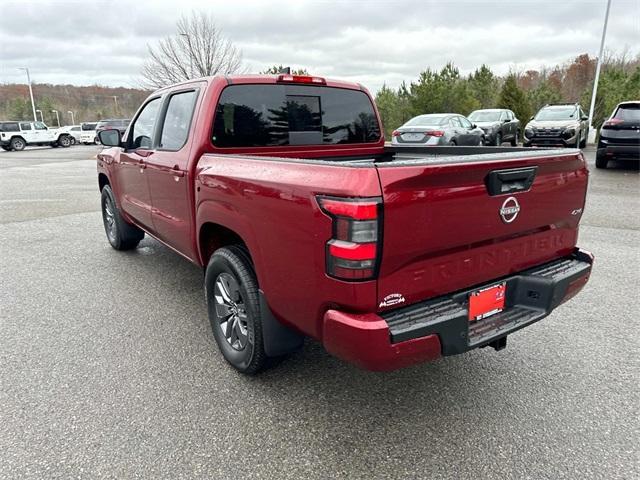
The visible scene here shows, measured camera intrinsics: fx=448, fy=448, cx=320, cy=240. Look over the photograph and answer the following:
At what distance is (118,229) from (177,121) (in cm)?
250

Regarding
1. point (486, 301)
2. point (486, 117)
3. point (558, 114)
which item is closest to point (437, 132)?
point (558, 114)

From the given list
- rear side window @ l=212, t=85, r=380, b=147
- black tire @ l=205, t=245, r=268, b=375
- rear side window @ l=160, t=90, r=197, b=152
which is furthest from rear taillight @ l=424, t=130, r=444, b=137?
black tire @ l=205, t=245, r=268, b=375

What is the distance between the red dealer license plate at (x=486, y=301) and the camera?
2.24m

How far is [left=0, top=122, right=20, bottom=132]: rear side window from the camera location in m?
29.4

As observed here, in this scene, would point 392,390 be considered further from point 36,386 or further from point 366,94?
point 366,94

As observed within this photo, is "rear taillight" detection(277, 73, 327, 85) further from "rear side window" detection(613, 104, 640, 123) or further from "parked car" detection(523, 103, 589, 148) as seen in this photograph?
"parked car" detection(523, 103, 589, 148)

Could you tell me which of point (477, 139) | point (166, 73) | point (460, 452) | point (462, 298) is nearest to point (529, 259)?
point (462, 298)

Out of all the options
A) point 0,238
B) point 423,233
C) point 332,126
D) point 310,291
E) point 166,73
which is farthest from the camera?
point 166,73

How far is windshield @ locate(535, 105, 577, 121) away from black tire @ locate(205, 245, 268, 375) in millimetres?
15850

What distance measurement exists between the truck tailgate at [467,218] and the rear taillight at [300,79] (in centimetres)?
169

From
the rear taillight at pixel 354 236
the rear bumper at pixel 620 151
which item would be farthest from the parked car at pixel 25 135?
the rear taillight at pixel 354 236

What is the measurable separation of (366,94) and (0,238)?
5.86 m

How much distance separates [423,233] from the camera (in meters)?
1.99

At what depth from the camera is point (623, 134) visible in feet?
→ 36.4
